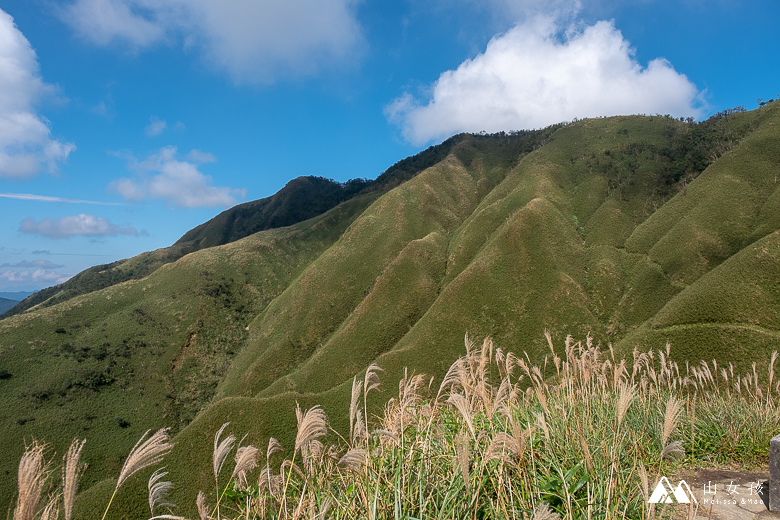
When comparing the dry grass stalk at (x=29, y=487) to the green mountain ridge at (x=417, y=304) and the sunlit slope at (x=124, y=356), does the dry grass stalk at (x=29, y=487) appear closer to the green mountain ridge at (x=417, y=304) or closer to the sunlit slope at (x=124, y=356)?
the green mountain ridge at (x=417, y=304)

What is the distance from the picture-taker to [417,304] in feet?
267

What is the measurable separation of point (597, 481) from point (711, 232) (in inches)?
3265

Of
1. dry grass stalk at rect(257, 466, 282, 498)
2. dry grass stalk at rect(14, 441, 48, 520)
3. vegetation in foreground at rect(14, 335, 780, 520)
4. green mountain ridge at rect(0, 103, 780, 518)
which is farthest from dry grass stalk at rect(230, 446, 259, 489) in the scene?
green mountain ridge at rect(0, 103, 780, 518)

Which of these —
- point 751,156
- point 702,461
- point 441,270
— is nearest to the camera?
point 702,461

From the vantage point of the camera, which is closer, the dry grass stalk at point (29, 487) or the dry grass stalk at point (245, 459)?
the dry grass stalk at point (29, 487)

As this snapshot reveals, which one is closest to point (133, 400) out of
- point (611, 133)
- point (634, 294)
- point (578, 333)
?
point (578, 333)

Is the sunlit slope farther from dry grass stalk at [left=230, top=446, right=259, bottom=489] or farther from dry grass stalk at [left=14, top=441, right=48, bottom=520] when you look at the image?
dry grass stalk at [left=14, top=441, right=48, bottom=520]

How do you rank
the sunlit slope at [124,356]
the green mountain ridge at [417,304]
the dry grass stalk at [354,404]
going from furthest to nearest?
the sunlit slope at [124,356]
the green mountain ridge at [417,304]
the dry grass stalk at [354,404]

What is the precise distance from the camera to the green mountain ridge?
4850 centimetres

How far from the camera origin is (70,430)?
6650cm

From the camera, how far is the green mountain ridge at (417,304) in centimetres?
4850

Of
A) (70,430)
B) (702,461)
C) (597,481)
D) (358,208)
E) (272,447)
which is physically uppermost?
(358,208)

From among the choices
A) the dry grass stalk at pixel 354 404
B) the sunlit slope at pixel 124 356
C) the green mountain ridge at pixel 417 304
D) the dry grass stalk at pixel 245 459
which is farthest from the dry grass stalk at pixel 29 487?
the sunlit slope at pixel 124 356

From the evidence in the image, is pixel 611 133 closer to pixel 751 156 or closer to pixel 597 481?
pixel 751 156
